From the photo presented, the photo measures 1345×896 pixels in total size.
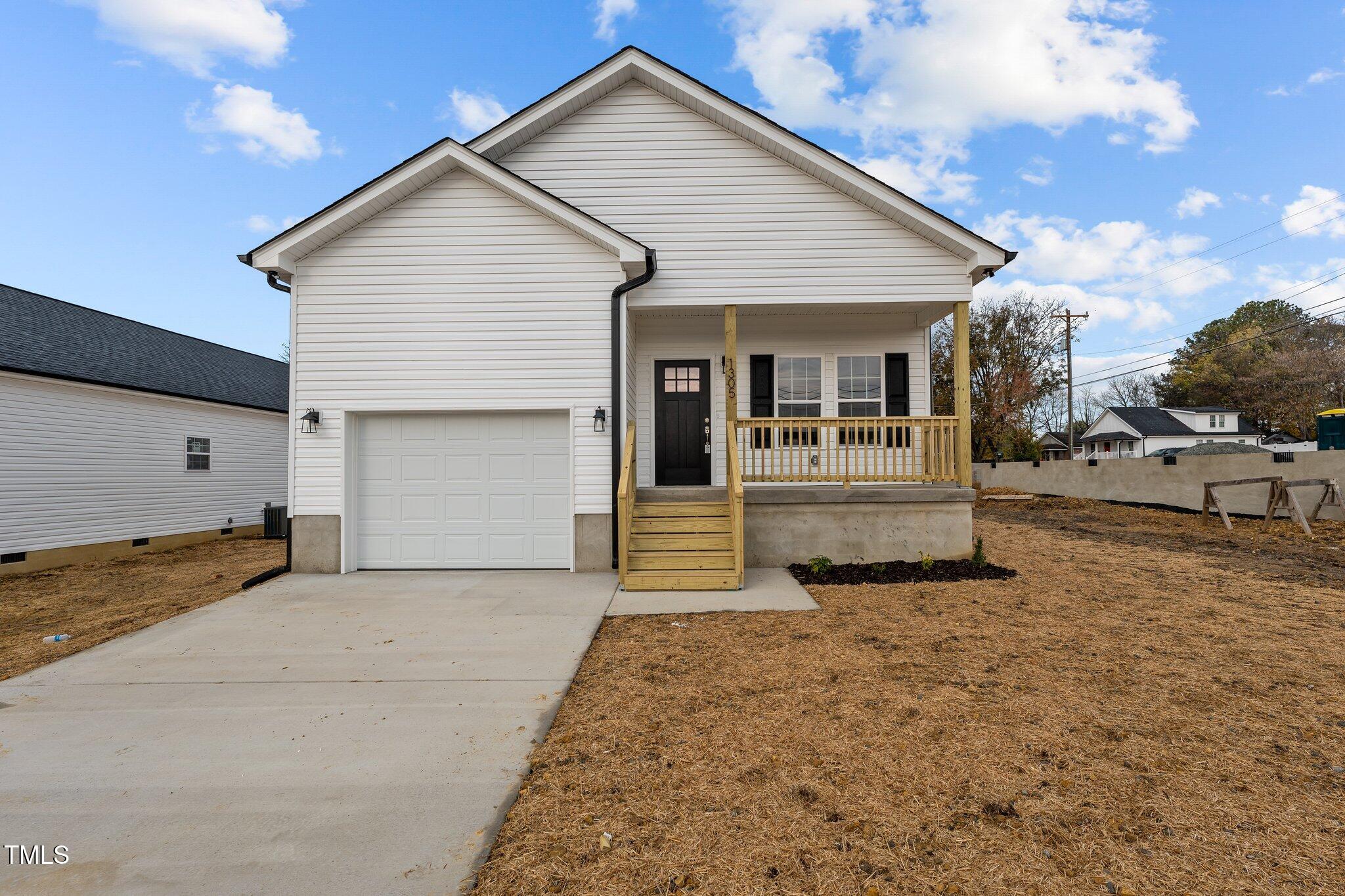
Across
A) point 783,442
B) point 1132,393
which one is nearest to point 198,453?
point 783,442

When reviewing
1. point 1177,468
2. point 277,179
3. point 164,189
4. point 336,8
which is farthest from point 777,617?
point 164,189

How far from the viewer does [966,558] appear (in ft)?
26.9

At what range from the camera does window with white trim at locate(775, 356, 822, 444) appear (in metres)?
9.95

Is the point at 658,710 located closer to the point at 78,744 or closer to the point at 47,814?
the point at 47,814

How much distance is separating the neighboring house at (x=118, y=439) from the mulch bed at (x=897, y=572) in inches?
536

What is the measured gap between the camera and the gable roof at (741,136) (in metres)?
8.23

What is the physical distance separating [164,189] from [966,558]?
21.3 m

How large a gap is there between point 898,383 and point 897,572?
144 inches

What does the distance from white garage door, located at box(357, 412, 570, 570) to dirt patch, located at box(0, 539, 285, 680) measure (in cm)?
201

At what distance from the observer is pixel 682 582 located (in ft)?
Result: 22.8

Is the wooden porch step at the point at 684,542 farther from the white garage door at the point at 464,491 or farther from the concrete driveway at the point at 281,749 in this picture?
the concrete driveway at the point at 281,749

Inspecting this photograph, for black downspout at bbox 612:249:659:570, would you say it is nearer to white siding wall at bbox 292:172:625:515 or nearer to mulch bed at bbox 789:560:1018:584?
white siding wall at bbox 292:172:625:515

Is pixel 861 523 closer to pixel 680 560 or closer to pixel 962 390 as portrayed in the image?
pixel 962 390

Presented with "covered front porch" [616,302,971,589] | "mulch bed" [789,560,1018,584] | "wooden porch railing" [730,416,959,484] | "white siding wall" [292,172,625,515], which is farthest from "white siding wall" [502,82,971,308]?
"mulch bed" [789,560,1018,584]
